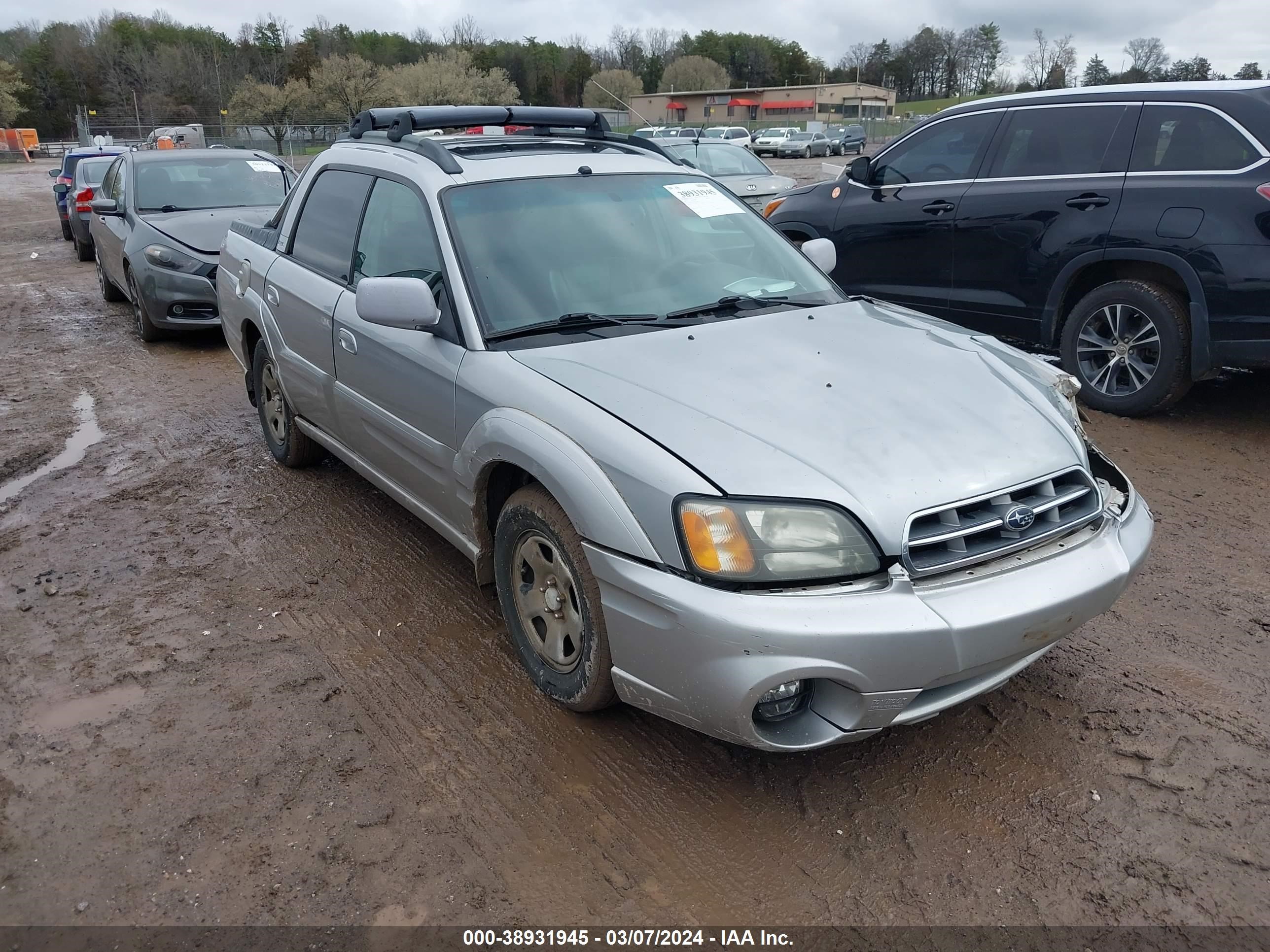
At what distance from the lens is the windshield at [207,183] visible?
9438 mm

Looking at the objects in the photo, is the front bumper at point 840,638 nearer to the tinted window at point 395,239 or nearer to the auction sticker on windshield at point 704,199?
the tinted window at point 395,239

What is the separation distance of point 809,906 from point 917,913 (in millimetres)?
269

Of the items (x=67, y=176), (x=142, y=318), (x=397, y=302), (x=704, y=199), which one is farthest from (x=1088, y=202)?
(x=67, y=176)

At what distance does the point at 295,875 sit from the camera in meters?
2.57

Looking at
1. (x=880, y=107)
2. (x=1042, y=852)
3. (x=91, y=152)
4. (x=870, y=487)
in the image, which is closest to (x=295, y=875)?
(x=870, y=487)

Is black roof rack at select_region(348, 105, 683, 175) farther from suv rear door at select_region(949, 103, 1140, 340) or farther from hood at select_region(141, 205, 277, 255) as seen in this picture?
hood at select_region(141, 205, 277, 255)

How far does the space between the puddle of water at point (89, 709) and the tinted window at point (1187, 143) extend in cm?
595

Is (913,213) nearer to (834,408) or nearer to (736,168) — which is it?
(834,408)

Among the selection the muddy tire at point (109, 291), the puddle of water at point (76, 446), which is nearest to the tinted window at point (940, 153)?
the puddle of water at point (76, 446)

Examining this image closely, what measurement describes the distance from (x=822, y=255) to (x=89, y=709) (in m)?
3.47

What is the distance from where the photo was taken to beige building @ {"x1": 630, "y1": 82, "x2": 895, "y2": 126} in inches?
3590

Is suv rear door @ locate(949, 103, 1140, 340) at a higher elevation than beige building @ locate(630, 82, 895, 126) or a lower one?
lower

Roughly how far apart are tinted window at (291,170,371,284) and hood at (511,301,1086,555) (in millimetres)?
1586

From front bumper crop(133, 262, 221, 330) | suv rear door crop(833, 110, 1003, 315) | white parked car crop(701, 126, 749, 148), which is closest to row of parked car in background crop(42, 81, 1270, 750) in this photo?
suv rear door crop(833, 110, 1003, 315)
